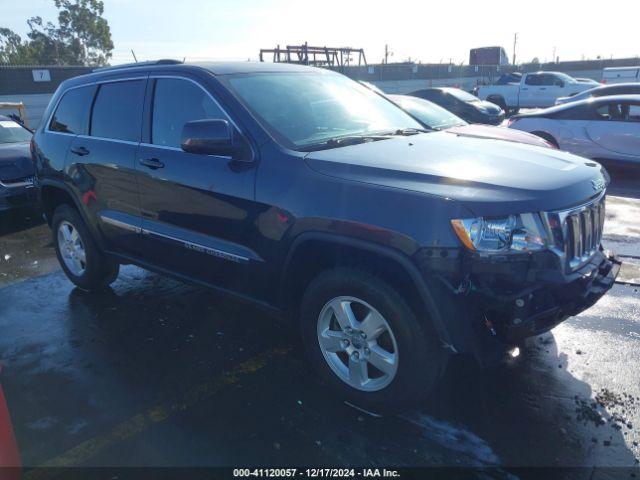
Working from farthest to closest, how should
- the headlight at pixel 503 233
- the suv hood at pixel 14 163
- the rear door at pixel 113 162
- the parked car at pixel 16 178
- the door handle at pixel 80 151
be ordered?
the suv hood at pixel 14 163 → the parked car at pixel 16 178 → the door handle at pixel 80 151 → the rear door at pixel 113 162 → the headlight at pixel 503 233

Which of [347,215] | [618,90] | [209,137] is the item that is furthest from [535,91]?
[347,215]

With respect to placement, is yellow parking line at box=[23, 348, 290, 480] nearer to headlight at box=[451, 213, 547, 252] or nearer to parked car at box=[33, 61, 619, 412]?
parked car at box=[33, 61, 619, 412]

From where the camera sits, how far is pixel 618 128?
9.05 meters

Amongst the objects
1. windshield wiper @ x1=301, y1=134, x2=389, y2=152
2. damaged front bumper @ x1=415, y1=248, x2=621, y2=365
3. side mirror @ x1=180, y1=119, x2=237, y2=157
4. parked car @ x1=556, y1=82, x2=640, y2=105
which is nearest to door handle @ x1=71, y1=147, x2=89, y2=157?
side mirror @ x1=180, y1=119, x2=237, y2=157

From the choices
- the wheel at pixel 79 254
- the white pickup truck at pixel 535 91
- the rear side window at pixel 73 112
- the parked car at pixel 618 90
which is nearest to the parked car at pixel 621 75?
the white pickup truck at pixel 535 91

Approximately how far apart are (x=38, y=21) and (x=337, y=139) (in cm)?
5479

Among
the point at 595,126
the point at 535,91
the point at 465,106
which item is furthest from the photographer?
the point at 535,91

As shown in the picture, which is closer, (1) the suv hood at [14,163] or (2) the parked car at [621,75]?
(1) the suv hood at [14,163]

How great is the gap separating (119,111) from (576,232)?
A: 139 inches

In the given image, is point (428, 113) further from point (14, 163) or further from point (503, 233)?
point (503, 233)

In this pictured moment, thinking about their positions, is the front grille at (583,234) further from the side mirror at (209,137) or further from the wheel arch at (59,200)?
the wheel arch at (59,200)

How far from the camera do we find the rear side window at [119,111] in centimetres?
419

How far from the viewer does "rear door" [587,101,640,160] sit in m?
A: 8.90

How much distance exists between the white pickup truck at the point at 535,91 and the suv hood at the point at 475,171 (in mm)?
→ 20211
